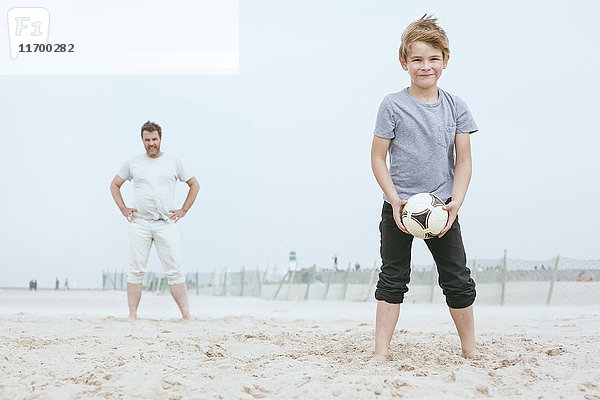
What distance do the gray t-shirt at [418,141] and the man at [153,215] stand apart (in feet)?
11.8

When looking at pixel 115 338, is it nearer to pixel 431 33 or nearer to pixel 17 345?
pixel 17 345

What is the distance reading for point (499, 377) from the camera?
274 centimetres

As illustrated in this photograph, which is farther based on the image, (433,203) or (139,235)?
(139,235)

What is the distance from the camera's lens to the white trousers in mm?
6301

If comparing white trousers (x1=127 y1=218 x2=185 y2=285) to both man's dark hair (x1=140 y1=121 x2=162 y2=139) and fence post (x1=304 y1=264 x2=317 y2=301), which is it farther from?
fence post (x1=304 y1=264 x2=317 y2=301)

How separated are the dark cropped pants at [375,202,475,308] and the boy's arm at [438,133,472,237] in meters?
0.17

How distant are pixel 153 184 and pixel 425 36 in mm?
3922

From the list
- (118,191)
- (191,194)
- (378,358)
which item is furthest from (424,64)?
(118,191)

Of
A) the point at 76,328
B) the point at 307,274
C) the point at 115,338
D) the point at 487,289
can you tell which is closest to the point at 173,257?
the point at 76,328

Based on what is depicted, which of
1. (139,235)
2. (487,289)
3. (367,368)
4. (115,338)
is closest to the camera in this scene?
(367,368)

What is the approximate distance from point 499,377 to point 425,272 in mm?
13337

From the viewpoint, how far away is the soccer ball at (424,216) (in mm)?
2984

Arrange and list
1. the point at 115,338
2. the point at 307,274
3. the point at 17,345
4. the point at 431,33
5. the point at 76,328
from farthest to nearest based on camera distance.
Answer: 1. the point at 307,274
2. the point at 76,328
3. the point at 115,338
4. the point at 17,345
5. the point at 431,33

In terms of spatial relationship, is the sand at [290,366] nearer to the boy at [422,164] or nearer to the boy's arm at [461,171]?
the boy at [422,164]
